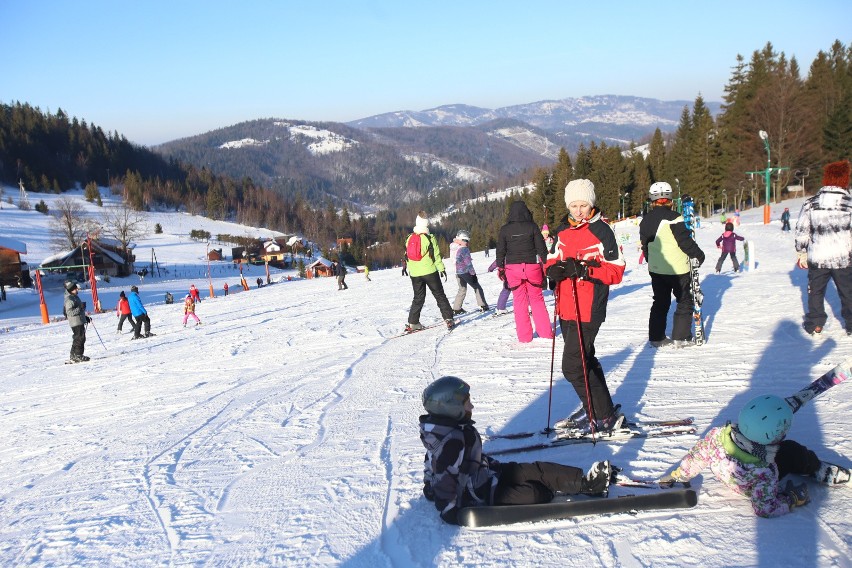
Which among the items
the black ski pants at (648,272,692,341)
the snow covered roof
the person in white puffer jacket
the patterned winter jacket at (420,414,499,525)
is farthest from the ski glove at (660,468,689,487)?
the snow covered roof

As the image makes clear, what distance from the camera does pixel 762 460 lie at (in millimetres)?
2785

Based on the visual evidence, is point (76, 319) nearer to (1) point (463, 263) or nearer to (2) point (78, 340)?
(2) point (78, 340)

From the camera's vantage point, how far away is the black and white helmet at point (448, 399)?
299 cm

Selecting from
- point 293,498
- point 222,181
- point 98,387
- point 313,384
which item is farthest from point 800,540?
point 222,181

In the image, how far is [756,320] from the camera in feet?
24.0

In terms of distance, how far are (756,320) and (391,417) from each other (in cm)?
528

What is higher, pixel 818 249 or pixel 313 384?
pixel 818 249

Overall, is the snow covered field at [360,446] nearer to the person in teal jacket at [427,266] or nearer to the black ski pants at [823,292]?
the black ski pants at [823,292]

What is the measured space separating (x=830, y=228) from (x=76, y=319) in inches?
476

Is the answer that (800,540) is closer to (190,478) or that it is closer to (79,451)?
(190,478)

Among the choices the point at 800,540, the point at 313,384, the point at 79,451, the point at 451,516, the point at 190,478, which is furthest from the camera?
the point at 313,384

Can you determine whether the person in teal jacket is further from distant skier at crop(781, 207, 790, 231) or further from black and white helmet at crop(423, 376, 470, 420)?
Result: distant skier at crop(781, 207, 790, 231)

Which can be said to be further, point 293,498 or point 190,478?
point 190,478

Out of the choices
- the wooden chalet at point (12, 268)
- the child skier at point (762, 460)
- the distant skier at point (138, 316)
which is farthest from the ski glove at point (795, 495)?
the wooden chalet at point (12, 268)
